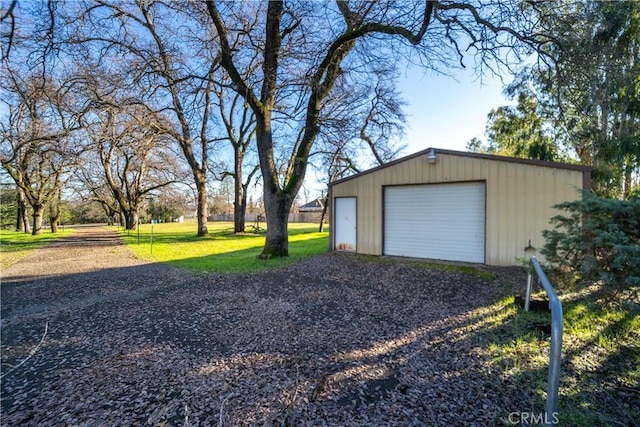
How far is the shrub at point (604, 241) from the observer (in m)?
2.98

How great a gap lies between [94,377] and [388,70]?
889cm

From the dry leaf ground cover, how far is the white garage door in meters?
2.00

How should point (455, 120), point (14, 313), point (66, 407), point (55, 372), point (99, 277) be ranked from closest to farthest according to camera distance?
point (66, 407) < point (55, 372) < point (14, 313) < point (99, 277) < point (455, 120)

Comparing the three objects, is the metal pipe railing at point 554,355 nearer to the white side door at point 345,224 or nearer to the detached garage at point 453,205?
the detached garage at point 453,205

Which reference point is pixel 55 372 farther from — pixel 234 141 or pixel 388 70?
pixel 234 141

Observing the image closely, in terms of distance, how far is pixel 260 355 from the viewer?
3342 millimetres

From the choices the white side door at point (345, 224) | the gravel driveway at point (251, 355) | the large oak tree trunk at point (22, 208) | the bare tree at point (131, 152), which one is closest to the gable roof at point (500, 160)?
the white side door at point (345, 224)

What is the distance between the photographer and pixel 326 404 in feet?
8.25

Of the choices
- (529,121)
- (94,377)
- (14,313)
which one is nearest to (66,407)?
(94,377)

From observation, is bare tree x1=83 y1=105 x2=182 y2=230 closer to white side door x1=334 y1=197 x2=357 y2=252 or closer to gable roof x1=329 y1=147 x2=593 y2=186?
white side door x1=334 y1=197 x2=357 y2=252

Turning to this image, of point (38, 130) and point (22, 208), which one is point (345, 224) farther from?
point (22, 208)

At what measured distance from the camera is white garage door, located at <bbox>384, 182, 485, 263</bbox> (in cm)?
830

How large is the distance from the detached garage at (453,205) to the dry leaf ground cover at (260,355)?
5.36ft

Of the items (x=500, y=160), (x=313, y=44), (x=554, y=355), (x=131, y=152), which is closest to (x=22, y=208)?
(x=131, y=152)
